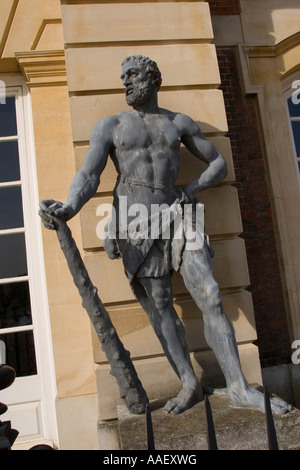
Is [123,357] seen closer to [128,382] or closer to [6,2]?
[128,382]

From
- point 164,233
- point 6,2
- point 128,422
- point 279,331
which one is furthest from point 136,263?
point 6,2

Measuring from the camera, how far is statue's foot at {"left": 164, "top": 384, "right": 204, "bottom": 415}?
3236 mm

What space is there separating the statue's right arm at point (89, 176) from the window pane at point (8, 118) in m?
2.05

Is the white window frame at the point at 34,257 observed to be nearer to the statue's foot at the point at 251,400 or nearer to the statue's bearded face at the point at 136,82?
the statue's bearded face at the point at 136,82

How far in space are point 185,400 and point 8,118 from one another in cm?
357

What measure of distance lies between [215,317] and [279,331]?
2024 millimetres

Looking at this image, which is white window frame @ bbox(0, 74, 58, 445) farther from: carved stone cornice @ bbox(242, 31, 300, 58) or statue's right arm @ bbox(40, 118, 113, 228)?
carved stone cornice @ bbox(242, 31, 300, 58)

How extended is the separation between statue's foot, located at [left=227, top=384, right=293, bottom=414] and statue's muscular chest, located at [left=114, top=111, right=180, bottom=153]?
1.75m

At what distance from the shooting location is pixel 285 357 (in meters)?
4.95

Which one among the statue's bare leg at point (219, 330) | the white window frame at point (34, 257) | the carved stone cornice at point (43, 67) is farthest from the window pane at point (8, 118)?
the statue's bare leg at point (219, 330)

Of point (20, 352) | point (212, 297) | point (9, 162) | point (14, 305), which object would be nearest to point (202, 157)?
point (212, 297)

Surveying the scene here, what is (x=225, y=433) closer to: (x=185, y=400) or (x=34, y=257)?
(x=185, y=400)

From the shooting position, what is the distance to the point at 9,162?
516cm

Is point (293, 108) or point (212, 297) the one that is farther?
point (293, 108)
